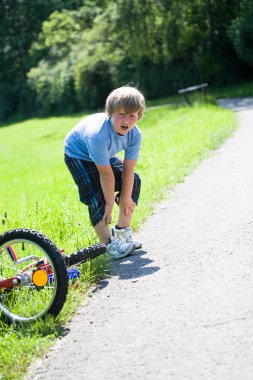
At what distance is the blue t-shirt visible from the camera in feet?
15.7

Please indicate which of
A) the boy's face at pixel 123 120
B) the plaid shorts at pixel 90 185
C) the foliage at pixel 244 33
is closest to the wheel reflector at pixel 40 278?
the plaid shorts at pixel 90 185

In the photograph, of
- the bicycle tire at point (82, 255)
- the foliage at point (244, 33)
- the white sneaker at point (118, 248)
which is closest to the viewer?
the bicycle tire at point (82, 255)

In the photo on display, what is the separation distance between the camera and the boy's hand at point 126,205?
5.19 metres

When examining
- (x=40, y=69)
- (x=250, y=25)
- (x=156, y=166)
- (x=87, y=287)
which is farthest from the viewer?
(x=40, y=69)

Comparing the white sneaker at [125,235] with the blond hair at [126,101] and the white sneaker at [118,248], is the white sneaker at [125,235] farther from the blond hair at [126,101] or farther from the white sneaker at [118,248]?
the blond hair at [126,101]

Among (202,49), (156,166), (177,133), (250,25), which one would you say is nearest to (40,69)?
(202,49)

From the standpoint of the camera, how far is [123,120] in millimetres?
4762

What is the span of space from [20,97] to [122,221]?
49.4 m

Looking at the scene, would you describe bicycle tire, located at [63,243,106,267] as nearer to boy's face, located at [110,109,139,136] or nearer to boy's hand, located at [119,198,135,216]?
boy's hand, located at [119,198,135,216]

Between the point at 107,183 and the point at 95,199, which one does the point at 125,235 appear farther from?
the point at 107,183

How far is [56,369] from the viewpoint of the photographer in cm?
327

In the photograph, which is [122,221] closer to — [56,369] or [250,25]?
[56,369]

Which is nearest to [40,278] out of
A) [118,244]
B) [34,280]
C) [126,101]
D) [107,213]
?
[34,280]

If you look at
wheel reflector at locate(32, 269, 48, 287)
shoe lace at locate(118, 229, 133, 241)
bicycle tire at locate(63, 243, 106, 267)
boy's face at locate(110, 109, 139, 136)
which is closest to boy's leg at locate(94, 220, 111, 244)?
shoe lace at locate(118, 229, 133, 241)
